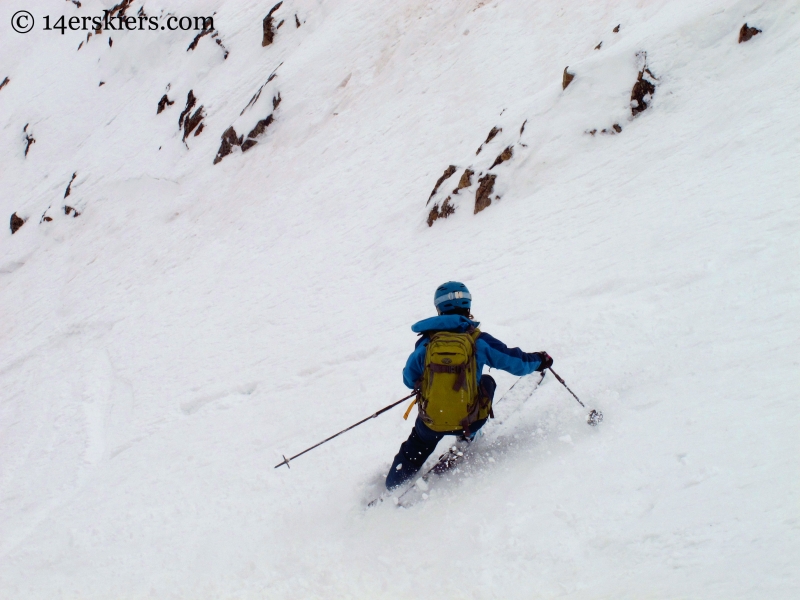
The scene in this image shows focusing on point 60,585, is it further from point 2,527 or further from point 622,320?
point 622,320

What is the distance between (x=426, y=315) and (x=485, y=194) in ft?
11.6

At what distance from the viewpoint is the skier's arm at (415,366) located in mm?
4164

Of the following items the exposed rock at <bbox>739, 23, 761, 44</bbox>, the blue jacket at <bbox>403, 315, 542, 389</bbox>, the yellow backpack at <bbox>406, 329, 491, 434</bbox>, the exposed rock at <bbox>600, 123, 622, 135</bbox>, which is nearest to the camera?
the yellow backpack at <bbox>406, 329, 491, 434</bbox>

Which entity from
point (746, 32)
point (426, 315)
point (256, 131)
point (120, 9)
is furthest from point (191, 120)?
point (746, 32)

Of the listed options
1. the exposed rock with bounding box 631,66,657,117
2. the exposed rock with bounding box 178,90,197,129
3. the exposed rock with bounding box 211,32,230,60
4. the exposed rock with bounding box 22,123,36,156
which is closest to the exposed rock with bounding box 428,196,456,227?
the exposed rock with bounding box 631,66,657,117

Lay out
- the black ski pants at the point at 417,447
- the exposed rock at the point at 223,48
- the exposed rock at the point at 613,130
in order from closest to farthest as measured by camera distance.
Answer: the black ski pants at the point at 417,447 → the exposed rock at the point at 613,130 → the exposed rock at the point at 223,48

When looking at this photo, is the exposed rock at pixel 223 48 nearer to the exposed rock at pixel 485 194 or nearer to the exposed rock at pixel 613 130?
the exposed rock at pixel 485 194

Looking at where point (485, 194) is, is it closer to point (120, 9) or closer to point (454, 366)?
point (454, 366)

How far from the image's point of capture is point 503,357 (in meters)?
4.05

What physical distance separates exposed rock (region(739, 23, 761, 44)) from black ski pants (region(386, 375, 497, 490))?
838cm

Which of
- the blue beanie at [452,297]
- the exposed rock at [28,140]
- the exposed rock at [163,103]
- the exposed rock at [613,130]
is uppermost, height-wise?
the exposed rock at [28,140]

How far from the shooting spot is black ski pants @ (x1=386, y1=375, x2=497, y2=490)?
4258 millimetres

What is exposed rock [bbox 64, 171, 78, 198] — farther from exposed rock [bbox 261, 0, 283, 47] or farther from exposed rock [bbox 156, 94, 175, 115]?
exposed rock [bbox 261, 0, 283, 47]

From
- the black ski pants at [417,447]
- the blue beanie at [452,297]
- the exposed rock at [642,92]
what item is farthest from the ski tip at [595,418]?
the exposed rock at [642,92]
